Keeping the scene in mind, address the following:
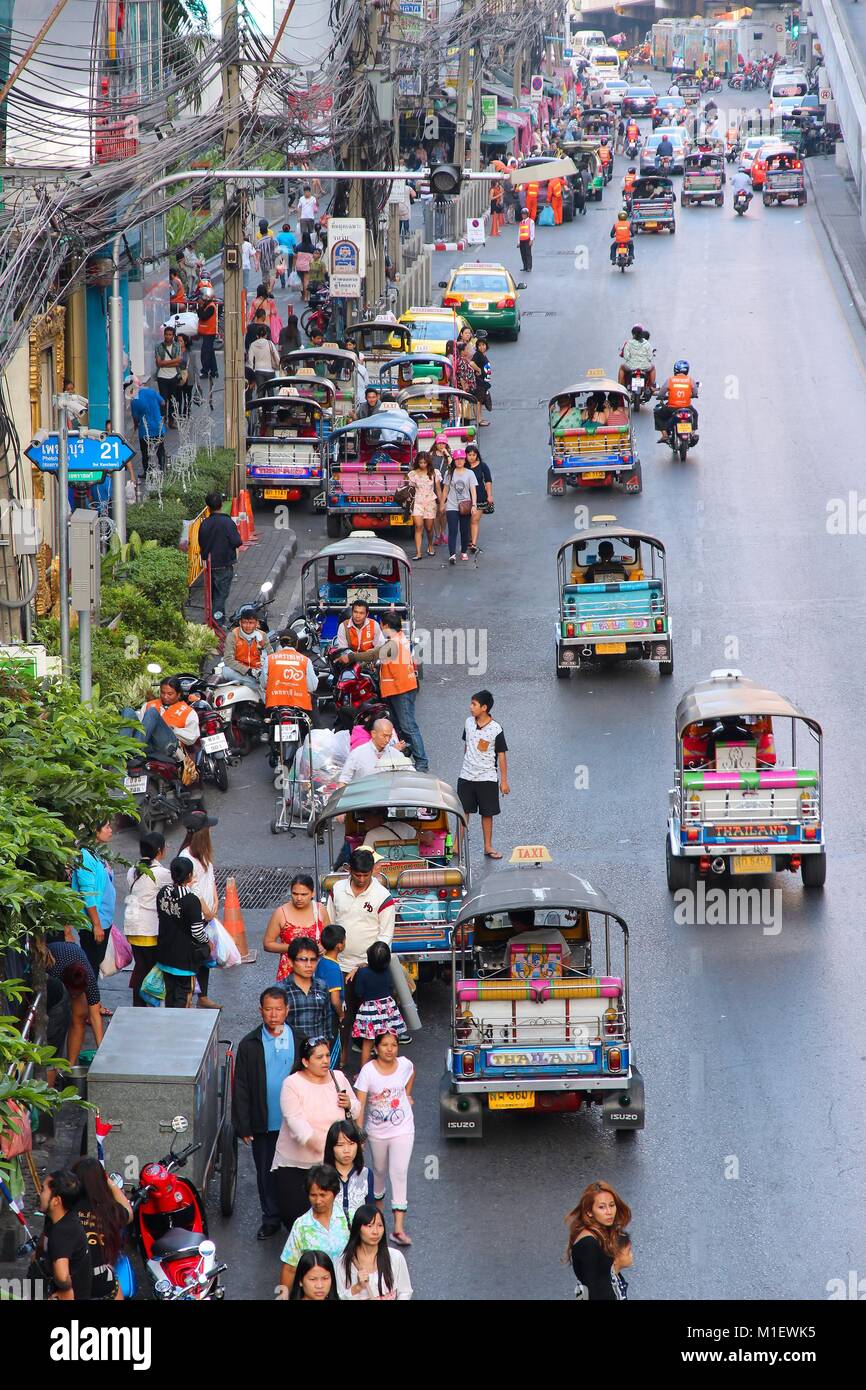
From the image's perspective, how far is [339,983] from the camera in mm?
13219

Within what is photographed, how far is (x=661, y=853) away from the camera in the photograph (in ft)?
60.4

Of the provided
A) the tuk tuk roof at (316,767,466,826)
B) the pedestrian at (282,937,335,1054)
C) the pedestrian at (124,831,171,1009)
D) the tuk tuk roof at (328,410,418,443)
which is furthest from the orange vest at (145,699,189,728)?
the tuk tuk roof at (328,410,418,443)

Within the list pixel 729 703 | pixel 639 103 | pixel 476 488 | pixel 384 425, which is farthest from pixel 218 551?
pixel 639 103

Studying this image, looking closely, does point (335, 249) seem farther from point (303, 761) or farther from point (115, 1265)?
point (115, 1265)

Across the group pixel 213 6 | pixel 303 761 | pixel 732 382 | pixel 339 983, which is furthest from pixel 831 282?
pixel 339 983

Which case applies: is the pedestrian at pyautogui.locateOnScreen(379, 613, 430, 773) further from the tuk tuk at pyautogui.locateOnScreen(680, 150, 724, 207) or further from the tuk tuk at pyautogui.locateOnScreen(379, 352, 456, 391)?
the tuk tuk at pyautogui.locateOnScreen(680, 150, 724, 207)

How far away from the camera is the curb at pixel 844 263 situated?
48344 millimetres

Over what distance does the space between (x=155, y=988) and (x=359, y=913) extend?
4.72 feet

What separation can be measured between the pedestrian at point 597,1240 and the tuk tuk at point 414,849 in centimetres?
485

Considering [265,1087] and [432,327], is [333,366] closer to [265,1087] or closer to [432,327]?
[432,327]

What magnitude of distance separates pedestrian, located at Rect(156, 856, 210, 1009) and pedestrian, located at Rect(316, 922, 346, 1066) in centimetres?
88

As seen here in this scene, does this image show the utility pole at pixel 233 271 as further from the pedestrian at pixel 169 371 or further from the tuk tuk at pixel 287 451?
the pedestrian at pixel 169 371

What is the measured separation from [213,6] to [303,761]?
33882 mm

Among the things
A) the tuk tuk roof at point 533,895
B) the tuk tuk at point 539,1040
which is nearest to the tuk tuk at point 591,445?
the tuk tuk roof at point 533,895
